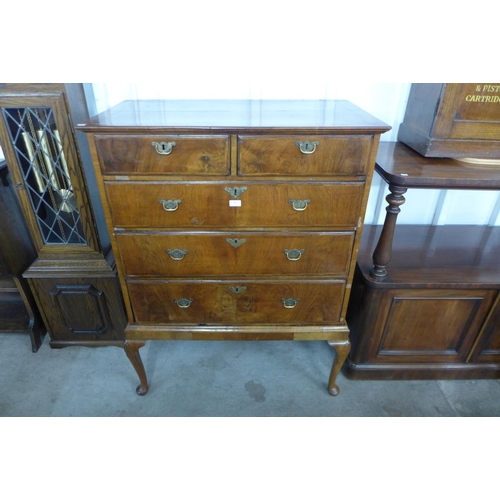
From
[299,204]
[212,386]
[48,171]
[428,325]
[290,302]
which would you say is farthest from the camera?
[212,386]

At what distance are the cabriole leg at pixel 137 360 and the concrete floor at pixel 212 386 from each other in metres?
0.05

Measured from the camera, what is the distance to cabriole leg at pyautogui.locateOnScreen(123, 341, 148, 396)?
1.69 metres

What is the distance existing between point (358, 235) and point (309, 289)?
309mm

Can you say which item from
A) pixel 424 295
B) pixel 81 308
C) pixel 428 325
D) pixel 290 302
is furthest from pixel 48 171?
pixel 428 325

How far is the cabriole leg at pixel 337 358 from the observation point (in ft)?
5.49

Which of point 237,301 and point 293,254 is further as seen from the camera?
point 237,301

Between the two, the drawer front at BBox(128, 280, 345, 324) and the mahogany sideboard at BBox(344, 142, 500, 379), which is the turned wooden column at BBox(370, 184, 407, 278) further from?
the drawer front at BBox(128, 280, 345, 324)

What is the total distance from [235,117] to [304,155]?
0.32 metres

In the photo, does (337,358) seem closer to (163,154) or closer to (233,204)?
(233,204)

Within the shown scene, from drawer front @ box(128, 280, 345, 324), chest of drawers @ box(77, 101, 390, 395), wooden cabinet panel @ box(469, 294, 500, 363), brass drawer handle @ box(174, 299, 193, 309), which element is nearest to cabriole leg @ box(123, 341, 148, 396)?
chest of drawers @ box(77, 101, 390, 395)

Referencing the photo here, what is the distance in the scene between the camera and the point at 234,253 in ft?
4.72

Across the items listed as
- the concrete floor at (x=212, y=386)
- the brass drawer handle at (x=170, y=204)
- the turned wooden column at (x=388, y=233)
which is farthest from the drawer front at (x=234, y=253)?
the concrete floor at (x=212, y=386)

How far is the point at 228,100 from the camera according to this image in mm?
1748

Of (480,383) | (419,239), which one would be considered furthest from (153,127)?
(480,383)
